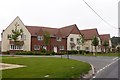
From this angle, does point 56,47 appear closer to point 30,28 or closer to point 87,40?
point 30,28

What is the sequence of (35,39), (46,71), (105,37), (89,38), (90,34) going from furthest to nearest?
(105,37), (90,34), (89,38), (35,39), (46,71)

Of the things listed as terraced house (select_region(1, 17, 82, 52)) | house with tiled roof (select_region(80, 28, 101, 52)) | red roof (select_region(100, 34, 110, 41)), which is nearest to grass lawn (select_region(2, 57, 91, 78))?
terraced house (select_region(1, 17, 82, 52))

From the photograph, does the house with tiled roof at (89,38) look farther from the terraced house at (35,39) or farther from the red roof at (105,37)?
the red roof at (105,37)

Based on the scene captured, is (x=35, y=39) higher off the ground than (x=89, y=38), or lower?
lower

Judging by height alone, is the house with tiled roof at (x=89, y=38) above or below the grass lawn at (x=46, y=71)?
above

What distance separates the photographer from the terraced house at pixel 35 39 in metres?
64.7

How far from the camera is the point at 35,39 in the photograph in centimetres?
6775

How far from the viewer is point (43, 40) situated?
67.8 meters

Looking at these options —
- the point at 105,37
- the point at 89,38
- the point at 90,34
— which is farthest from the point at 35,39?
the point at 105,37

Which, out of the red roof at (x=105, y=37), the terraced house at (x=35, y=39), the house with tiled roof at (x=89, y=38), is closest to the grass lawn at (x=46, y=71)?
the terraced house at (x=35, y=39)

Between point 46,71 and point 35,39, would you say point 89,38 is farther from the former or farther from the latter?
point 46,71

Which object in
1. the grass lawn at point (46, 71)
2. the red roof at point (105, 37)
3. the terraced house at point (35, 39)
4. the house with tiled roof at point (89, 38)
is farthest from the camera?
the red roof at point (105, 37)

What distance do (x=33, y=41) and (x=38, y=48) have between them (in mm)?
2644

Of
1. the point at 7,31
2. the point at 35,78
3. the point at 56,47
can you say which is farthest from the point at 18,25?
the point at 35,78
